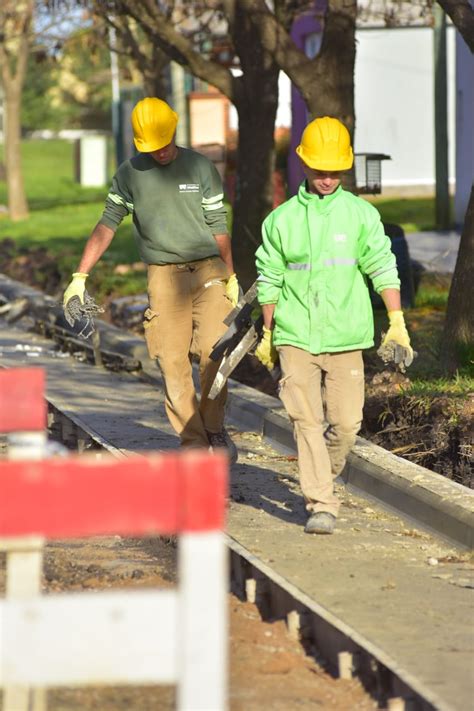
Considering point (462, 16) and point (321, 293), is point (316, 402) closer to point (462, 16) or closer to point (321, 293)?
point (321, 293)

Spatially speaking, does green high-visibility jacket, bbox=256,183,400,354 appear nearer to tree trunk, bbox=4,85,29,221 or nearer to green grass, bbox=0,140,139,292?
green grass, bbox=0,140,139,292

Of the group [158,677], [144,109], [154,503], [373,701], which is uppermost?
[144,109]

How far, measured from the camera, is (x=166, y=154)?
833 centimetres

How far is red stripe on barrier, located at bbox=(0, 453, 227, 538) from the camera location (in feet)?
12.1

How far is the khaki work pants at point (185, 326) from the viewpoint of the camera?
28.2 feet

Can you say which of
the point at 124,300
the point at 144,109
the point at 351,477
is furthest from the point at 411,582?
the point at 124,300

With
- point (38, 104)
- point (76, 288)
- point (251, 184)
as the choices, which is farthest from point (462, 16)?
point (38, 104)

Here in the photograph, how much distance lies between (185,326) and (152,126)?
1117mm

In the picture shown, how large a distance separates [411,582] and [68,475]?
3293 millimetres

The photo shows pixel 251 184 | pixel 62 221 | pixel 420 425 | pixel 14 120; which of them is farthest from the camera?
pixel 14 120

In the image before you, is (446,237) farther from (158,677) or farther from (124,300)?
(158,677)

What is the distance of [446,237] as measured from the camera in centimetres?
2103

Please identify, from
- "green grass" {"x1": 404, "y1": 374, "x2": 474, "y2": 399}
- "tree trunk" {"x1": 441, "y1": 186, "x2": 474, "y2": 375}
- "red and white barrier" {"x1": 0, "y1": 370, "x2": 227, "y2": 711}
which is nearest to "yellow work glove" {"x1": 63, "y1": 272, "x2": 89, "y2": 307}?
"green grass" {"x1": 404, "y1": 374, "x2": 474, "y2": 399}

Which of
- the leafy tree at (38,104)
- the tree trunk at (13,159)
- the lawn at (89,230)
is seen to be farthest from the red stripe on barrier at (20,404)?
the leafy tree at (38,104)
